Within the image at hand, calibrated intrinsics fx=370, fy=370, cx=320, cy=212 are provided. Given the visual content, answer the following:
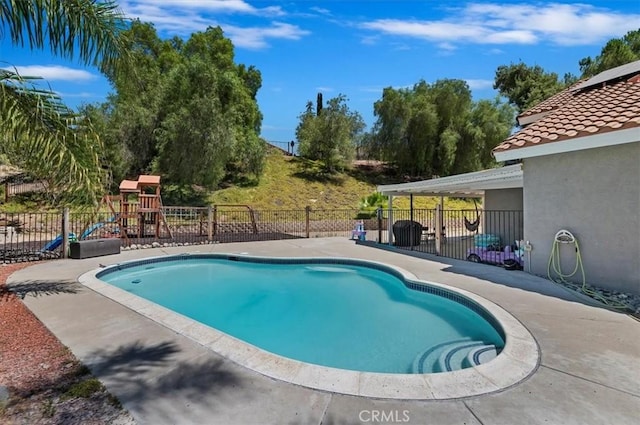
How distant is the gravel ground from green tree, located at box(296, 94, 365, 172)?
89.1ft

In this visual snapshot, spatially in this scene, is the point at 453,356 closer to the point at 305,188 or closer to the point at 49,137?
the point at 49,137

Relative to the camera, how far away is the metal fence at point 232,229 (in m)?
12.0

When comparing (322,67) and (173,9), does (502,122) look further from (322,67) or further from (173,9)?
(173,9)

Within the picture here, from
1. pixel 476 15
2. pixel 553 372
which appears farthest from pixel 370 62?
pixel 553 372

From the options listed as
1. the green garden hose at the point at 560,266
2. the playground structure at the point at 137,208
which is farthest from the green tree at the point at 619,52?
the playground structure at the point at 137,208

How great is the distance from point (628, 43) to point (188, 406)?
3399cm

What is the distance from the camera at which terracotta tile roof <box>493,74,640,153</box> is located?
6426 mm

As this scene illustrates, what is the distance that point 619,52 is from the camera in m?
22.8

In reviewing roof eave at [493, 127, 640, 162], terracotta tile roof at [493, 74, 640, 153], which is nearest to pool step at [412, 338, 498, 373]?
roof eave at [493, 127, 640, 162]

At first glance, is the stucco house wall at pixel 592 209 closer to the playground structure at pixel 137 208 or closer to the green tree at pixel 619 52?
the playground structure at pixel 137 208

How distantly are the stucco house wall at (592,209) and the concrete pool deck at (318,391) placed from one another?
1262 millimetres

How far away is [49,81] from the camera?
5.63m

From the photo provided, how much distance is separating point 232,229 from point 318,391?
15.8m

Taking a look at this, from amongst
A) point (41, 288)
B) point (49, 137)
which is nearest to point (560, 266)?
point (49, 137)
